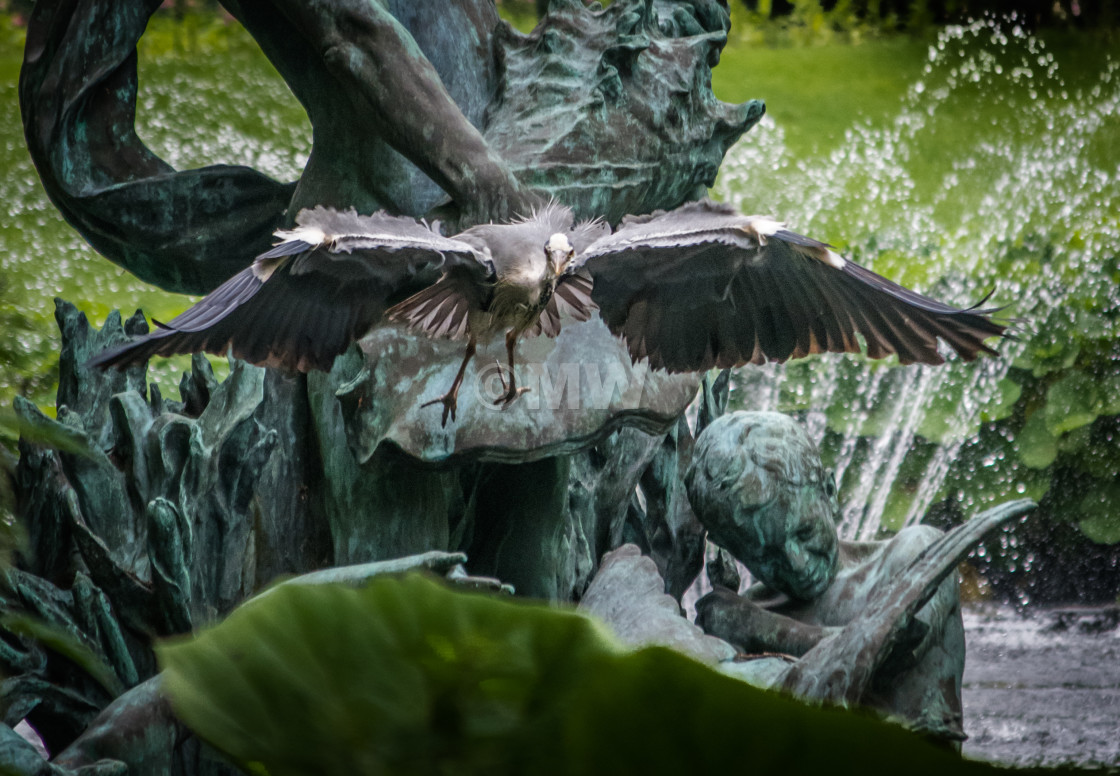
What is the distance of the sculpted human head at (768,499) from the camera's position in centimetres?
164

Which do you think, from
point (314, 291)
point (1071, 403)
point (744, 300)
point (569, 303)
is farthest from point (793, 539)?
→ point (1071, 403)

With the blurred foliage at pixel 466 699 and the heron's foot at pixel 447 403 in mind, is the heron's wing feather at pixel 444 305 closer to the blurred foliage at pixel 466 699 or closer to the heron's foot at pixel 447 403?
the heron's foot at pixel 447 403

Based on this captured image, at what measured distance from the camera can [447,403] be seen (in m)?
1.37

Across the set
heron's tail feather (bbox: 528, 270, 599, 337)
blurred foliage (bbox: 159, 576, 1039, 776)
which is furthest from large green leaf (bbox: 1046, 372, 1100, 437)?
blurred foliage (bbox: 159, 576, 1039, 776)

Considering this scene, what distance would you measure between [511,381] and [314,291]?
0.23 metres

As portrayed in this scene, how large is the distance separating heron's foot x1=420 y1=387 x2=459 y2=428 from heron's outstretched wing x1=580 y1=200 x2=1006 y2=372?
0.19 m

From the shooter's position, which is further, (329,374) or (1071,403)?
(1071,403)

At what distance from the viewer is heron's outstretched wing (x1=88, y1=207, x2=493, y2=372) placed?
3.93ft

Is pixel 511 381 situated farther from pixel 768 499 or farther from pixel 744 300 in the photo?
pixel 768 499

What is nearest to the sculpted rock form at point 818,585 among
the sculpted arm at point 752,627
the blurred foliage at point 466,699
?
the sculpted arm at point 752,627

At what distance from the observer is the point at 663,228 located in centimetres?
129

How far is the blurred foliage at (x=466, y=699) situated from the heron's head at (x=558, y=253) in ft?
3.21

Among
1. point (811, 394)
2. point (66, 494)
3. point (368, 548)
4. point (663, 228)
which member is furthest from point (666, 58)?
point (811, 394)

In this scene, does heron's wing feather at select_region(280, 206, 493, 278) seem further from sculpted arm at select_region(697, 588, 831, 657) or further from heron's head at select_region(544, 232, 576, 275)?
sculpted arm at select_region(697, 588, 831, 657)
